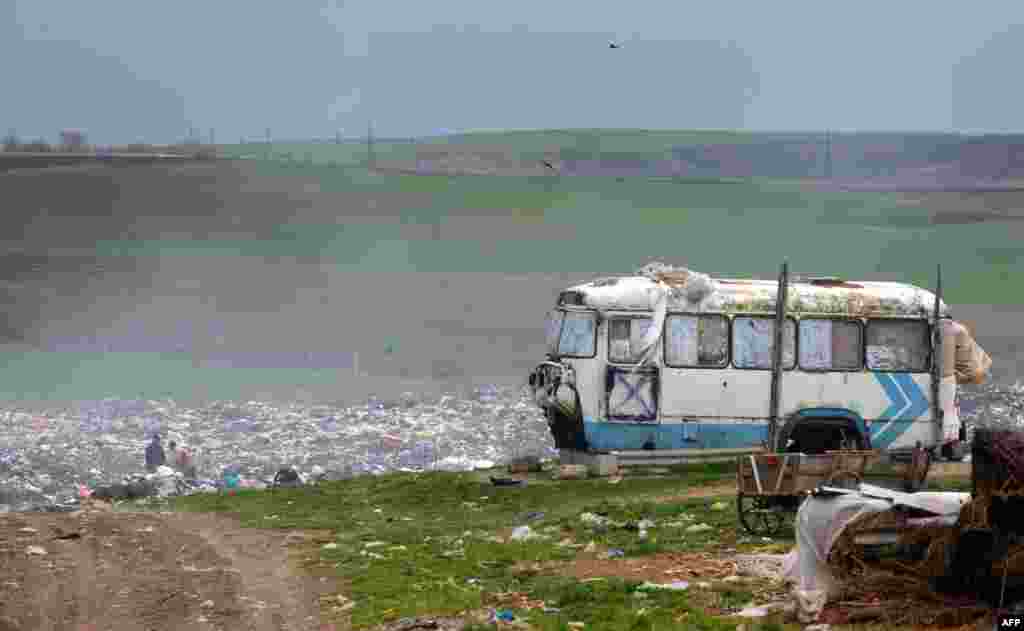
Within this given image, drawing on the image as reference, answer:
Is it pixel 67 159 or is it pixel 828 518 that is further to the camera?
pixel 67 159

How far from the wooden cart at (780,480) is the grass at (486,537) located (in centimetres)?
29

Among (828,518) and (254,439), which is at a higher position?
(828,518)

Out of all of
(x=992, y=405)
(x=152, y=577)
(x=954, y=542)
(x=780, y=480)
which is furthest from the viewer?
(x=992, y=405)

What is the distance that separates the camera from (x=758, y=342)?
723 inches

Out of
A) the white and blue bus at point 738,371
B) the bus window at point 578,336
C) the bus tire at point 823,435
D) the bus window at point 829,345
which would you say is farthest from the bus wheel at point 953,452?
the bus window at point 578,336

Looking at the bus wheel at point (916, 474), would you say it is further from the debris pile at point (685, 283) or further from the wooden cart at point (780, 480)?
the debris pile at point (685, 283)

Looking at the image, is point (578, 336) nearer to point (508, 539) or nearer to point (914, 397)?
point (914, 397)

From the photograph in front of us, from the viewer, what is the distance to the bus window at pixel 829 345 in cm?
1841

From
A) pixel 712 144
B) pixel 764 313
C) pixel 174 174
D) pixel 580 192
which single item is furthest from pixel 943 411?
pixel 712 144

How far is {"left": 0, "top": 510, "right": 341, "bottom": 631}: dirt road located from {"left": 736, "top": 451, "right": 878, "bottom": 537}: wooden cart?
3.32m

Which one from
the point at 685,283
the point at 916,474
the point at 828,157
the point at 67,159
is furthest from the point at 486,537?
the point at 828,157

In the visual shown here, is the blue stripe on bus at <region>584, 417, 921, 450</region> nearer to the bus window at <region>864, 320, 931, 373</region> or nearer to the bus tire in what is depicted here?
the bus tire

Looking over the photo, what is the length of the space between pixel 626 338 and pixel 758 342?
152 cm

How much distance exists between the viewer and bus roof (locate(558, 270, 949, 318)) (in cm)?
1836
